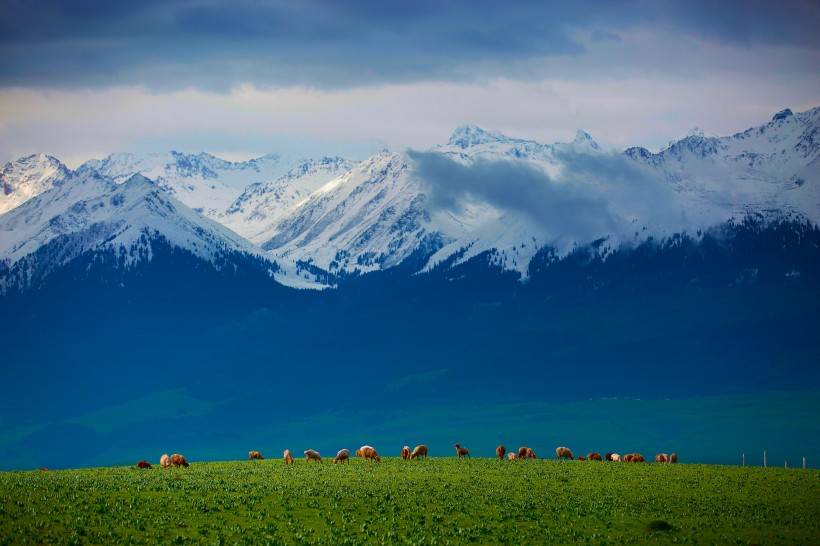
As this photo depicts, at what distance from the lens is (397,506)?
82.8 meters

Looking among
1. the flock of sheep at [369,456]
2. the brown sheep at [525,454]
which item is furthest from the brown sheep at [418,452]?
the brown sheep at [525,454]

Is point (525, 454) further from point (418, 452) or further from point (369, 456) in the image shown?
point (369, 456)

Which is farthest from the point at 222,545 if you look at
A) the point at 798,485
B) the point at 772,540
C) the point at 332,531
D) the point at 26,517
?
the point at 798,485

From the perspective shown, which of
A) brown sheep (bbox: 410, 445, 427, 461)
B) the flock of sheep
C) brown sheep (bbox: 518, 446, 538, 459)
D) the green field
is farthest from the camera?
brown sheep (bbox: 518, 446, 538, 459)

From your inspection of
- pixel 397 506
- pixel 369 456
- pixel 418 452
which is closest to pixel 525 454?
pixel 418 452

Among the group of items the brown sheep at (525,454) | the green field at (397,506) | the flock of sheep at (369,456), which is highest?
the brown sheep at (525,454)

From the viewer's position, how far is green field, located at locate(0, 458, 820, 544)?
73.0m

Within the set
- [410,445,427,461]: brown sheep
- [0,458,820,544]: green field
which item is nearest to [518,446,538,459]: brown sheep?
[410,445,427,461]: brown sheep

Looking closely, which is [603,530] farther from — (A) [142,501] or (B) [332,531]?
(A) [142,501]

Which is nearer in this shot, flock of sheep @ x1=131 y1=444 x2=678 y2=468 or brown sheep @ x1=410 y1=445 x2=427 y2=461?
flock of sheep @ x1=131 y1=444 x2=678 y2=468

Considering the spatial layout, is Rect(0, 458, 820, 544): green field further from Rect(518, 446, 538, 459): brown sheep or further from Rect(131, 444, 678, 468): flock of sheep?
Rect(518, 446, 538, 459): brown sheep

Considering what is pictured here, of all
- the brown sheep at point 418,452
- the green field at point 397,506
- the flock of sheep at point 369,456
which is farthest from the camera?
the brown sheep at point 418,452

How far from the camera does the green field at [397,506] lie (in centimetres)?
7300

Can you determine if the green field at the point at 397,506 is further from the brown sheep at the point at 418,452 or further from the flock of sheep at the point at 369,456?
the brown sheep at the point at 418,452
